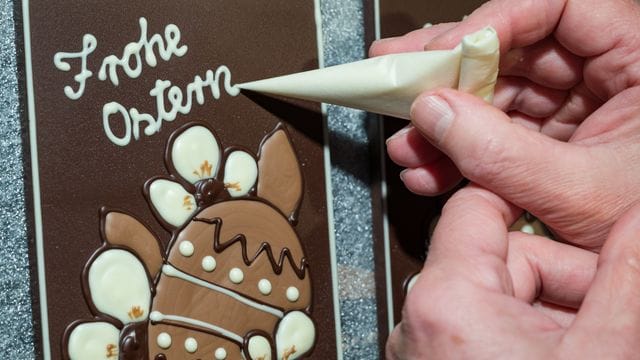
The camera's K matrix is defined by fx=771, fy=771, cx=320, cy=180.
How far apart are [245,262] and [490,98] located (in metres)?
0.26

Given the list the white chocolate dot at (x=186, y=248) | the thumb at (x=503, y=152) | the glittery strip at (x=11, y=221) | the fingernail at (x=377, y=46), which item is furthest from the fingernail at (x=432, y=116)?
the glittery strip at (x=11, y=221)

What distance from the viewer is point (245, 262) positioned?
71 centimetres

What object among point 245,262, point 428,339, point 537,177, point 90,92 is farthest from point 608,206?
point 90,92

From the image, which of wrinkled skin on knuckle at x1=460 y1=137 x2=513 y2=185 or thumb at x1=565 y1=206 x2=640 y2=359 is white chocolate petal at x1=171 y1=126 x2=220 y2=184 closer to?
wrinkled skin on knuckle at x1=460 y1=137 x2=513 y2=185

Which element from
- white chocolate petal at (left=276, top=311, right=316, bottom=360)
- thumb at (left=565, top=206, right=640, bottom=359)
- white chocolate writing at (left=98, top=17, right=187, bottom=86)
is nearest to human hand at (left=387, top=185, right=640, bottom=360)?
thumb at (left=565, top=206, right=640, bottom=359)

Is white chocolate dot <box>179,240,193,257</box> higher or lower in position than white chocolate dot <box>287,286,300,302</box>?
higher

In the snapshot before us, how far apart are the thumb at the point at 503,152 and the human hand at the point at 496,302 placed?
32mm

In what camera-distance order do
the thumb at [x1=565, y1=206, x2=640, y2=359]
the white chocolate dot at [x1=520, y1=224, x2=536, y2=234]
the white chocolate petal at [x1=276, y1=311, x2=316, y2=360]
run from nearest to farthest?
the thumb at [x1=565, y1=206, x2=640, y2=359], the white chocolate petal at [x1=276, y1=311, x2=316, y2=360], the white chocolate dot at [x1=520, y1=224, x2=536, y2=234]

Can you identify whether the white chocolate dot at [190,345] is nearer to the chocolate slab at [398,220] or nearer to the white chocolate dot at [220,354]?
the white chocolate dot at [220,354]

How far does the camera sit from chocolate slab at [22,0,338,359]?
2.06ft

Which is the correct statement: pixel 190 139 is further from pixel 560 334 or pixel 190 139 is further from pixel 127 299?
pixel 560 334

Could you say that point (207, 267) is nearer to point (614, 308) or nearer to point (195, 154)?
point (195, 154)

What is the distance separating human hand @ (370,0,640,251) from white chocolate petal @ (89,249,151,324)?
0.83 ft

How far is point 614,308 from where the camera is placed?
495 mm
